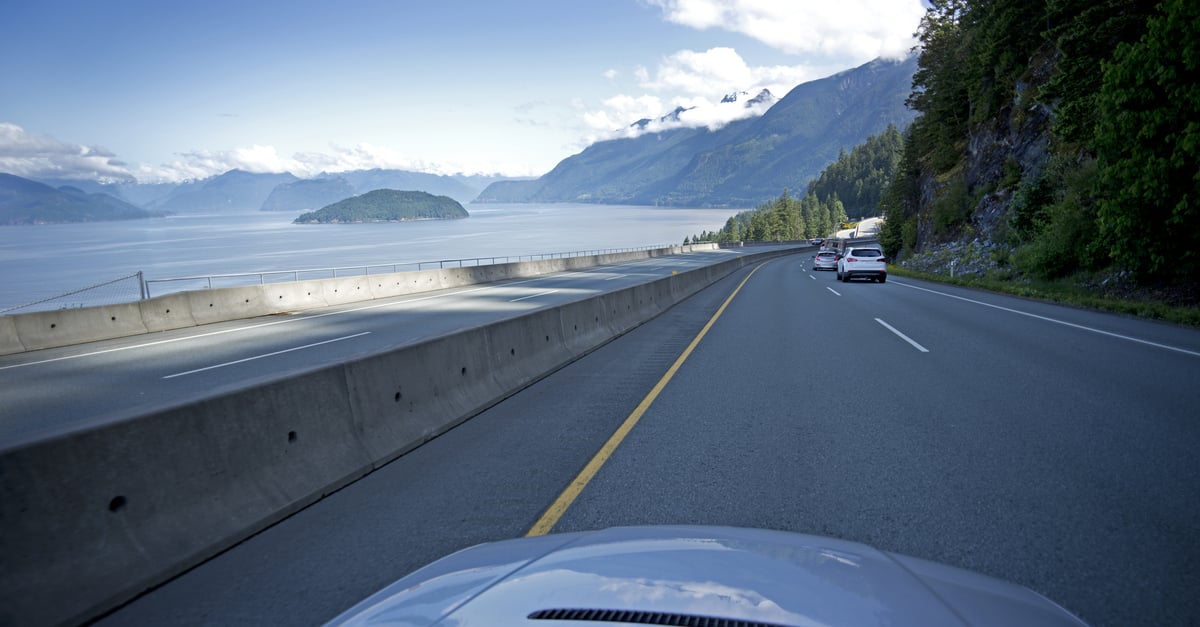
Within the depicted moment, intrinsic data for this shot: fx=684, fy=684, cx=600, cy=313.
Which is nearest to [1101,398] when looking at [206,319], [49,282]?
[206,319]

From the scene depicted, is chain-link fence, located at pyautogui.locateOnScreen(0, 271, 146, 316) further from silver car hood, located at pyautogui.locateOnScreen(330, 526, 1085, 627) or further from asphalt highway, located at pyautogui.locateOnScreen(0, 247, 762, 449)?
silver car hood, located at pyautogui.locateOnScreen(330, 526, 1085, 627)

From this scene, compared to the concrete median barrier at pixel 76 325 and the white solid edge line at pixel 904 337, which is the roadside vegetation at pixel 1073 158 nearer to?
the white solid edge line at pixel 904 337

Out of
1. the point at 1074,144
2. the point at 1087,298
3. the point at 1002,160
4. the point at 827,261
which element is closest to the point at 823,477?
the point at 1087,298

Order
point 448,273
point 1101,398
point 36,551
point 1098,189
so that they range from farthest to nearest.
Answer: point 448,273
point 1098,189
point 1101,398
point 36,551

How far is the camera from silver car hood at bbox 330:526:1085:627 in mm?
1922

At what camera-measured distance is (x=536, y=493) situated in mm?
4895

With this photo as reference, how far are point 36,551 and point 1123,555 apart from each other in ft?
18.1

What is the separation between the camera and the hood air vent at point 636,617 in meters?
1.86

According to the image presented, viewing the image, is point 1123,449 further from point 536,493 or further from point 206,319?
point 206,319

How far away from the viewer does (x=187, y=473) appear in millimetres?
4043

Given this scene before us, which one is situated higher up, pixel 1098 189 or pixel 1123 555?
pixel 1098 189

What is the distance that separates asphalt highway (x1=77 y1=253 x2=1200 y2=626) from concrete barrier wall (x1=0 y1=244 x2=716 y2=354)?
42.5 feet

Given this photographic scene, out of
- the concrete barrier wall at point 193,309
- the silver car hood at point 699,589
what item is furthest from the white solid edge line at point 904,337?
the concrete barrier wall at point 193,309

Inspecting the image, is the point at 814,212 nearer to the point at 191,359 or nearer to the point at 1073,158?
the point at 1073,158
